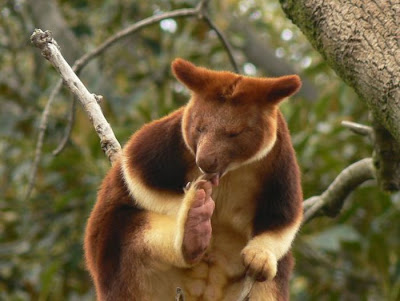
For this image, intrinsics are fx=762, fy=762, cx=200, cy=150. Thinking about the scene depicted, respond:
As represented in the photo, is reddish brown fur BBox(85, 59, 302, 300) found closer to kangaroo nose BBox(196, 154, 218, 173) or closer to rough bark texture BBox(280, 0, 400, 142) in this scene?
kangaroo nose BBox(196, 154, 218, 173)

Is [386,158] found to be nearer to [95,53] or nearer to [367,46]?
[367,46]

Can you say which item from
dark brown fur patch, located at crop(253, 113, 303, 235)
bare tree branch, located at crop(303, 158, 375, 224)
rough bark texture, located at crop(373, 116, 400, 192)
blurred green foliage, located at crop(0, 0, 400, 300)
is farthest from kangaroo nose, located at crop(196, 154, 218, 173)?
blurred green foliage, located at crop(0, 0, 400, 300)

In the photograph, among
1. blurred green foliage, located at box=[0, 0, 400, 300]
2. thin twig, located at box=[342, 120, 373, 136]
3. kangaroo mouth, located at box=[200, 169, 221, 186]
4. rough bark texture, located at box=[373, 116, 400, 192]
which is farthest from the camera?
blurred green foliage, located at box=[0, 0, 400, 300]

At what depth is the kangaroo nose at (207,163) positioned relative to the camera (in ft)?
9.30

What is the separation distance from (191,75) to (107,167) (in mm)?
2961

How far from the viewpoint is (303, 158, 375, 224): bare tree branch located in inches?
155

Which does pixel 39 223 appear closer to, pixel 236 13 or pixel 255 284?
pixel 255 284

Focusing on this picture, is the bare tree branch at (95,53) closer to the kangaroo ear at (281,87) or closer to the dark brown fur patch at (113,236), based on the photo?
the dark brown fur patch at (113,236)

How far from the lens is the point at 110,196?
11.2 feet

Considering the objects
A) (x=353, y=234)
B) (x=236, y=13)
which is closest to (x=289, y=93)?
(x=353, y=234)

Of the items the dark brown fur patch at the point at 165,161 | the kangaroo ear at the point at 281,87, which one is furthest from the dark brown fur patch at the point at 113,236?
the kangaroo ear at the point at 281,87

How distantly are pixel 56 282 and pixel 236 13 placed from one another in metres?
4.67

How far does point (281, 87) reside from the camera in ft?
10.2

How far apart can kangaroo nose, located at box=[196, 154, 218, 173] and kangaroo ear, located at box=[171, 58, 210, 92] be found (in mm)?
430
